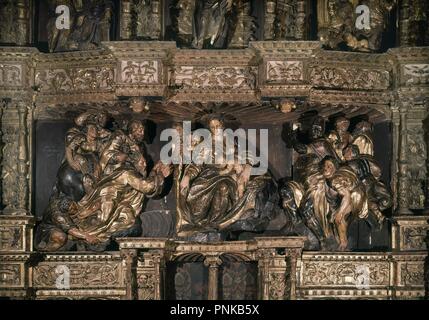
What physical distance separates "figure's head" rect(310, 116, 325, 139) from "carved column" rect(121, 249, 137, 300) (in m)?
3.22

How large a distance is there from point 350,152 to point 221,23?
2.69 metres

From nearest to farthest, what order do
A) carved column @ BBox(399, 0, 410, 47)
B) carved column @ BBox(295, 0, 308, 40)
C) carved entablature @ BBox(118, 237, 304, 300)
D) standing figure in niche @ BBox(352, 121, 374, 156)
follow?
carved entablature @ BBox(118, 237, 304, 300)
carved column @ BBox(295, 0, 308, 40)
carved column @ BBox(399, 0, 410, 47)
standing figure in niche @ BBox(352, 121, 374, 156)

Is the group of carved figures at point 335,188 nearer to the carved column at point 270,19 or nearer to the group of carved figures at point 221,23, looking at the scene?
the group of carved figures at point 221,23

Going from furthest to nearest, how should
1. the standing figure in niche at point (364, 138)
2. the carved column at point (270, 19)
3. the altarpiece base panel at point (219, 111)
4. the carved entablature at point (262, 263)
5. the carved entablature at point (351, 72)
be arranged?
1. the standing figure in niche at point (364, 138)
2. the carved entablature at point (351, 72)
3. the carved column at point (270, 19)
4. the altarpiece base panel at point (219, 111)
5. the carved entablature at point (262, 263)

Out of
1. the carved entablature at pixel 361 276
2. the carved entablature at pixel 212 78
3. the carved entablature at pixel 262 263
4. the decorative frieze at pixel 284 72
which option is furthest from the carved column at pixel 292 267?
the decorative frieze at pixel 284 72

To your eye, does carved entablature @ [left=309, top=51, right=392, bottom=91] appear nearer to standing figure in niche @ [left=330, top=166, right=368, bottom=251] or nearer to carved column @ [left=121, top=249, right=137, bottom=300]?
standing figure in niche @ [left=330, top=166, right=368, bottom=251]

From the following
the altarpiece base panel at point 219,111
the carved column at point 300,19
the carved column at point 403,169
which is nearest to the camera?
the altarpiece base panel at point 219,111

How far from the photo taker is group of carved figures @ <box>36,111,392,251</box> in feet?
91.6

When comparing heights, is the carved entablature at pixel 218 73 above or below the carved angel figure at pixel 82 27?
below

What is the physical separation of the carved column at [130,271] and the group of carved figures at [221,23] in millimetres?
3132

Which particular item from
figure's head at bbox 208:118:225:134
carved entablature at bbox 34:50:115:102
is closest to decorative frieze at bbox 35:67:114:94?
carved entablature at bbox 34:50:115:102

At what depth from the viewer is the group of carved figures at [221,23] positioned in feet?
91.2

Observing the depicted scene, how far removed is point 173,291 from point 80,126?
2812 millimetres
